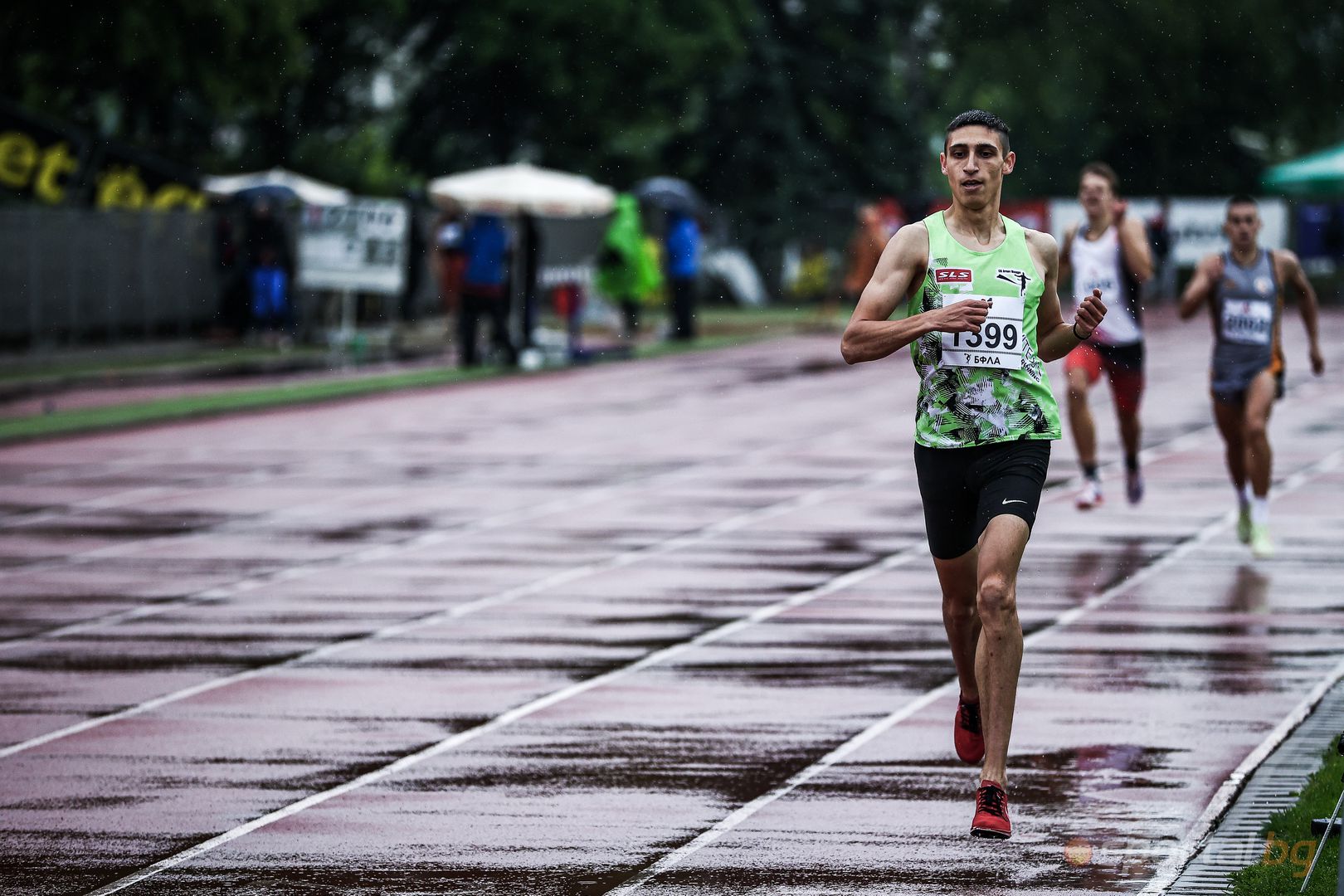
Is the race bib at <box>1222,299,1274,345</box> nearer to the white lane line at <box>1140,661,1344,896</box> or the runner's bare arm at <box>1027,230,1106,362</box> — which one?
the white lane line at <box>1140,661,1344,896</box>

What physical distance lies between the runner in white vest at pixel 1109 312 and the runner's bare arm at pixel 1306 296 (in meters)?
0.92

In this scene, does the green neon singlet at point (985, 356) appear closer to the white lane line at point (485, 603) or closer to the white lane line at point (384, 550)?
the white lane line at point (485, 603)

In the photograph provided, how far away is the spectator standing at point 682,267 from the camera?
37.1 meters

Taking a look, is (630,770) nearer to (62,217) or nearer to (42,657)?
(42,657)

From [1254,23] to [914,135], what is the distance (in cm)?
863

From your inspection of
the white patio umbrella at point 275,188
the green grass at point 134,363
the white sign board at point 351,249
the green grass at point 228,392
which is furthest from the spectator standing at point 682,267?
the green grass at point 134,363

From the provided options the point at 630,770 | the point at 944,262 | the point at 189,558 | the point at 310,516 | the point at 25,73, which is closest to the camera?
the point at 944,262

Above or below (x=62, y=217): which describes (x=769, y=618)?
below

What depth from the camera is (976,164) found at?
7.32m

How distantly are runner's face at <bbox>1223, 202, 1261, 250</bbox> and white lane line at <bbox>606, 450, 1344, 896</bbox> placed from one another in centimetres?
174

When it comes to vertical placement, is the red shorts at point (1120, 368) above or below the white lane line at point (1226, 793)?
above

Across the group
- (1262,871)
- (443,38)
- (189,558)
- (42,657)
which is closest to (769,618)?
(42,657)

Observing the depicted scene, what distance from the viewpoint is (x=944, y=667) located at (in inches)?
401

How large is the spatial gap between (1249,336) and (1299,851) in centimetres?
726
